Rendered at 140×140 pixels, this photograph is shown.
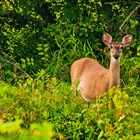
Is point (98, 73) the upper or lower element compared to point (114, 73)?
lower

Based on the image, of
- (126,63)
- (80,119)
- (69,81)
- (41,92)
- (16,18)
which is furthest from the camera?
(16,18)

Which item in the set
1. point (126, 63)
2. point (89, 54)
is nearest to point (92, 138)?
point (126, 63)

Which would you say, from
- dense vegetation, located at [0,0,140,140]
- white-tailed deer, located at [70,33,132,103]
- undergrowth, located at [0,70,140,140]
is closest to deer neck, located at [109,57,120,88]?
white-tailed deer, located at [70,33,132,103]

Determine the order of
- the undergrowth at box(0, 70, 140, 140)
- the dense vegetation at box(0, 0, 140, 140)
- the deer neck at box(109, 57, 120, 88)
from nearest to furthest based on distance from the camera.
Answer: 1. the undergrowth at box(0, 70, 140, 140)
2. the dense vegetation at box(0, 0, 140, 140)
3. the deer neck at box(109, 57, 120, 88)

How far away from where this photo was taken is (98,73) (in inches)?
336

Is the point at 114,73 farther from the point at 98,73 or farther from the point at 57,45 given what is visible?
the point at 57,45

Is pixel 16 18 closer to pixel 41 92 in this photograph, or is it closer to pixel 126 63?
pixel 126 63

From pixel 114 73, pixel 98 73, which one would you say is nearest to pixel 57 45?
pixel 98 73

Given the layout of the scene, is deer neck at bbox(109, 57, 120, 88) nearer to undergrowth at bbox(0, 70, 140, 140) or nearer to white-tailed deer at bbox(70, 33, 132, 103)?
white-tailed deer at bbox(70, 33, 132, 103)

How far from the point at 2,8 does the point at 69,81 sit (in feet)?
7.25

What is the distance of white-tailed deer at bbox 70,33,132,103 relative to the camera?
7711mm

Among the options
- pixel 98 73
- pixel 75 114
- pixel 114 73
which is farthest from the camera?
pixel 98 73

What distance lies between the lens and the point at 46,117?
5.65m

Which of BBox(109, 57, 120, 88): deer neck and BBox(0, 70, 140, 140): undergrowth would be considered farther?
BBox(109, 57, 120, 88): deer neck
